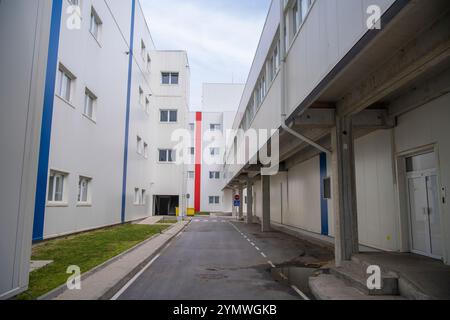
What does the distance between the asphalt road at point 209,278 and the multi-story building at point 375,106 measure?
258 cm

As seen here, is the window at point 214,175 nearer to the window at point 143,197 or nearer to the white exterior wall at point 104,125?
the white exterior wall at point 104,125

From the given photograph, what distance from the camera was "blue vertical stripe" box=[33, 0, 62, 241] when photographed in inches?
484

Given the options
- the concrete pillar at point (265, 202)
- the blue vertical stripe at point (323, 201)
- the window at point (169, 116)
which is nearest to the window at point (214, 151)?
the window at point (169, 116)

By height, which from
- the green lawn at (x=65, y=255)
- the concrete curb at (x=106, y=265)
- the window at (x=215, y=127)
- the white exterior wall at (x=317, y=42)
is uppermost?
the window at (x=215, y=127)

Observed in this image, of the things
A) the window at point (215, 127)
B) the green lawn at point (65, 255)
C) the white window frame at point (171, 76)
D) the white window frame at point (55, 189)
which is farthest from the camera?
the window at point (215, 127)

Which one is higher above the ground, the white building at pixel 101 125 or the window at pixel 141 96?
the window at pixel 141 96

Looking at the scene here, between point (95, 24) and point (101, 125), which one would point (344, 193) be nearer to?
point (101, 125)

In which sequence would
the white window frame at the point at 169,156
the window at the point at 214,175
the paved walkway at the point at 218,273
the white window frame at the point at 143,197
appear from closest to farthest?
the paved walkway at the point at 218,273
the white window frame at the point at 143,197
the white window frame at the point at 169,156
the window at the point at 214,175

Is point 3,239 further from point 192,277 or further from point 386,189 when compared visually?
point 386,189

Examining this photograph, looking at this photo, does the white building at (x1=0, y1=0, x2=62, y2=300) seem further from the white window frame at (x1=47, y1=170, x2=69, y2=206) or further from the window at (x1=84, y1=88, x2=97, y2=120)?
the window at (x1=84, y1=88, x2=97, y2=120)

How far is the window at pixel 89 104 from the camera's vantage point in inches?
680

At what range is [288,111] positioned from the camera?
34.6 feet
